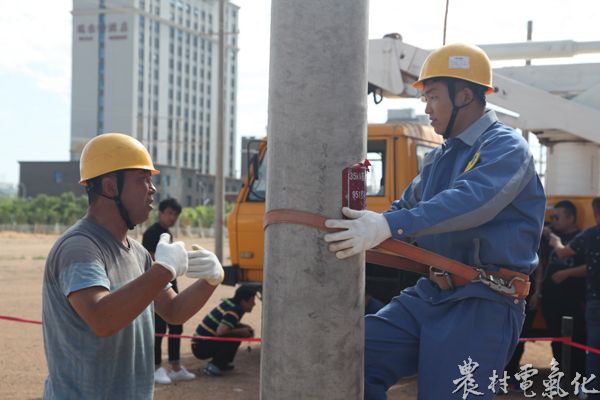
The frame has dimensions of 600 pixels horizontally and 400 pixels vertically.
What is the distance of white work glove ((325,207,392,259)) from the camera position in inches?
102

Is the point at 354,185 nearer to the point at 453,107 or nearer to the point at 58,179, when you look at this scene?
the point at 453,107

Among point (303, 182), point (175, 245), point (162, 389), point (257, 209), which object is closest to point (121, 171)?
point (175, 245)

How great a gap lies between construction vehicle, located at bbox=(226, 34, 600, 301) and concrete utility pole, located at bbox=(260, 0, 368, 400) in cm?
531

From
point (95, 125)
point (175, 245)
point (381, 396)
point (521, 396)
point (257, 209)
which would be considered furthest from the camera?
point (95, 125)

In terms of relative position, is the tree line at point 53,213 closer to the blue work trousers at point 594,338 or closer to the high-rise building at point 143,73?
the high-rise building at point 143,73

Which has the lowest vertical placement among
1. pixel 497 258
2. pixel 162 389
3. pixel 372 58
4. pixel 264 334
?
pixel 162 389

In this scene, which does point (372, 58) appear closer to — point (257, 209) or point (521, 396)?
point (257, 209)

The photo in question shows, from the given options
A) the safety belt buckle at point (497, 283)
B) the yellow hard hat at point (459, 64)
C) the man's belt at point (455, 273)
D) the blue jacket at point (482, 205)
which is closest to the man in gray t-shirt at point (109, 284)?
the man's belt at point (455, 273)

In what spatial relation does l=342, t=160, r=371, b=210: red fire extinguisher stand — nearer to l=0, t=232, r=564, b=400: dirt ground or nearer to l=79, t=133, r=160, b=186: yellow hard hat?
l=79, t=133, r=160, b=186: yellow hard hat

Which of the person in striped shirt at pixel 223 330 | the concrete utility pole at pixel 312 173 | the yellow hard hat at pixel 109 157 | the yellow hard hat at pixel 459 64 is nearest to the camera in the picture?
the concrete utility pole at pixel 312 173

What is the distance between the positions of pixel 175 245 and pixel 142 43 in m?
116

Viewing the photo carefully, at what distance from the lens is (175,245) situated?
307 cm

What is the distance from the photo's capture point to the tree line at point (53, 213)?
182 ft

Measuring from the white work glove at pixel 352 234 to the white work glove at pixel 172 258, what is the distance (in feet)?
2.25
